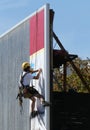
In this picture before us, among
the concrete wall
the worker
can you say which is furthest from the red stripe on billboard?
the worker

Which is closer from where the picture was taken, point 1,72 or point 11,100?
point 11,100

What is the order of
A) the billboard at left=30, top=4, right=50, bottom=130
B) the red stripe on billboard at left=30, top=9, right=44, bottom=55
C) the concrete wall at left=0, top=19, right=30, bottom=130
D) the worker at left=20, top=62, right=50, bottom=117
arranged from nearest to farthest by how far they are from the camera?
the billboard at left=30, top=4, right=50, bottom=130 → the worker at left=20, top=62, right=50, bottom=117 → the red stripe on billboard at left=30, top=9, right=44, bottom=55 → the concrete wall at left=0, top=19, right=30, bottom=130

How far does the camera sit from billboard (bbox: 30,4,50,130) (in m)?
15.9

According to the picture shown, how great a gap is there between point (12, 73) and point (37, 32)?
9.46ft

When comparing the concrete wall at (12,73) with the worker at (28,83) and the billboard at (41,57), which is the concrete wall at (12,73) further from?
the worker at (28,83)

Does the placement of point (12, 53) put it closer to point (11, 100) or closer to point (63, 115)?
point (11, 100)

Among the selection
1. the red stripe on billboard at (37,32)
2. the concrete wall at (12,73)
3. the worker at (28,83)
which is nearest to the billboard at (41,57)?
the red stripe on billboard at (37,32)

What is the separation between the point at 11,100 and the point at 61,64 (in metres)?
2.29

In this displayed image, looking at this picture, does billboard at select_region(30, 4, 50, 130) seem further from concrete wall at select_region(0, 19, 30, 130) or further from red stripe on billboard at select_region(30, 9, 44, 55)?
concrete wall at select_region(0, 19, 30, 130)

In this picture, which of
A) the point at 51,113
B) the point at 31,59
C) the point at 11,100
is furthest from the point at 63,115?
the point at 11,100

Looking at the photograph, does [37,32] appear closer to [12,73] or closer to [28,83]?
[28,83]

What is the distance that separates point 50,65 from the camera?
16.0 m

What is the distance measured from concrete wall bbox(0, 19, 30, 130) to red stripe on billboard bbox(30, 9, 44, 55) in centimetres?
44

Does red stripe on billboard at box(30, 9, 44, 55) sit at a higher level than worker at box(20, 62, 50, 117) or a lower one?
higher
